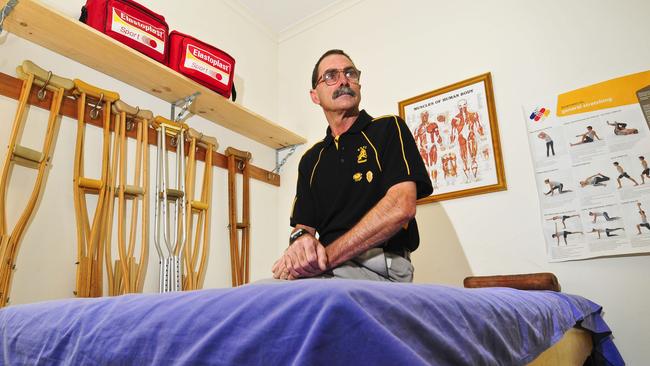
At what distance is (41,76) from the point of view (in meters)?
1.75

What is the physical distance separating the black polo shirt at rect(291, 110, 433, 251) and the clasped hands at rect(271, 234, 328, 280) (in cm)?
25

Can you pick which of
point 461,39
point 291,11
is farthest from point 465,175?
point 291,11

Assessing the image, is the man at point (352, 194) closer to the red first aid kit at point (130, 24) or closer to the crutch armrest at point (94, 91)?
the red first aid kit at point (130, 24)

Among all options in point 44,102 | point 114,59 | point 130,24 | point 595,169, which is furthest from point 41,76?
point 595,169

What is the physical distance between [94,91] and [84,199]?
0.53 meters

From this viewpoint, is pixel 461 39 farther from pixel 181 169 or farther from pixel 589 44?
pixel 181 169

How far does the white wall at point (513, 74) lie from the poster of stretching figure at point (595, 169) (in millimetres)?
58

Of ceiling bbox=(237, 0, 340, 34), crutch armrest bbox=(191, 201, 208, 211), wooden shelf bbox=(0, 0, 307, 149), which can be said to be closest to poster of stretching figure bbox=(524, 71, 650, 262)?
wooden shelf bbox=(0, 0, 307, 149)

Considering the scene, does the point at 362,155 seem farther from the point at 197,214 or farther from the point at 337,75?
the point at 197,214

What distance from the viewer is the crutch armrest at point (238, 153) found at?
8.80ft

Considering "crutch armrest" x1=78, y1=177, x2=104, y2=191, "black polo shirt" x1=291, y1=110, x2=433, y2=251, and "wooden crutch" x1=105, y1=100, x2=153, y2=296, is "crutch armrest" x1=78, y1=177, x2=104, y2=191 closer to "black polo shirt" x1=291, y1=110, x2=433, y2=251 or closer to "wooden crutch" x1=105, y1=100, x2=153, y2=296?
"wooden crutch" x1=105, y1=100, x2=153, y2=296

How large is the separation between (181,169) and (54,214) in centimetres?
67

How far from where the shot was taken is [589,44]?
6.97 ft

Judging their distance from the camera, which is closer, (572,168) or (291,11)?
(572,168)
